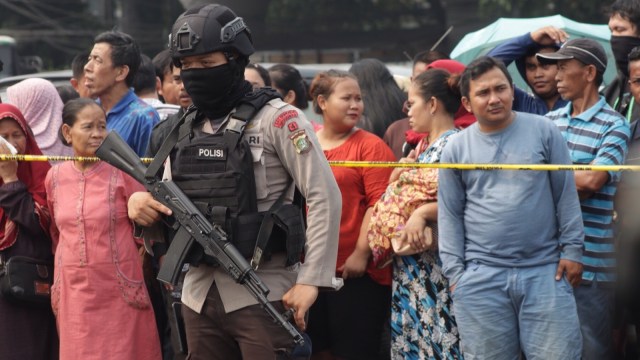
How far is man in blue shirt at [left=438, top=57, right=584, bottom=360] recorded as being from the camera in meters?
4.89

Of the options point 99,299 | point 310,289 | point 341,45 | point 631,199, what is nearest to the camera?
point 310,289

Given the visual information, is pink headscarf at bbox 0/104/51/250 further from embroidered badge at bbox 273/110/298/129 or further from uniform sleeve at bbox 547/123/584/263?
uniform sleeve at bbox 547/123/584/263

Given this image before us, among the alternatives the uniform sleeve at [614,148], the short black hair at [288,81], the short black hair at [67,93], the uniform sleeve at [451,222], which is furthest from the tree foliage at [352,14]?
the uniform sleeve at [451,222]

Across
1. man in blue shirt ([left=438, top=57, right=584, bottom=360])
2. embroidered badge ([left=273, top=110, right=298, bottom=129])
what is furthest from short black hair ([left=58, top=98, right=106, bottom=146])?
man in blue shirt ([left=438, top=57, right=584, bottom=360])

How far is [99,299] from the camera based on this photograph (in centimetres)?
563

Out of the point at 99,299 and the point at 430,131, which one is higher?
the point at 430,131

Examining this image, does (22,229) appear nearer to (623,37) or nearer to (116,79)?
(116,79)

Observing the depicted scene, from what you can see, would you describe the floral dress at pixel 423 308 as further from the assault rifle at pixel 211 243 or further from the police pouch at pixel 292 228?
the assault rifle at pixel 211 243

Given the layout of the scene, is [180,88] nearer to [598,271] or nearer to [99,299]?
[99,299]

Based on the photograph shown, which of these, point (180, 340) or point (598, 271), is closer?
point (180, 340)

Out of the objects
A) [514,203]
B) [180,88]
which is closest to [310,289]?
[514,203]

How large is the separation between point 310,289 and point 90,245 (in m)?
1.88

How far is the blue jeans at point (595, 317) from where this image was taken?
5.24 m

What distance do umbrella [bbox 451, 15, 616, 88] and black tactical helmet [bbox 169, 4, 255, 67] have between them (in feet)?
15.3
